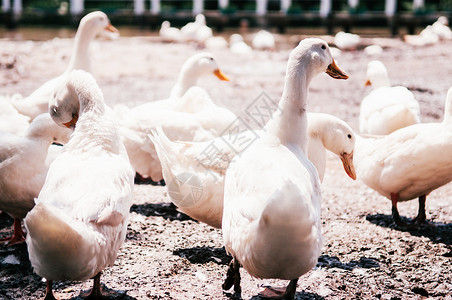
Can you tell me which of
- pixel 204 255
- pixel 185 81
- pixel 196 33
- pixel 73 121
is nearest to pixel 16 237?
pixel 73 121

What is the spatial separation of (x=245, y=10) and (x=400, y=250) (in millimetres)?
29186

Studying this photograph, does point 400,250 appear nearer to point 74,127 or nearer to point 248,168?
point 248,168

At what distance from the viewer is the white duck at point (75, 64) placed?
6.07m

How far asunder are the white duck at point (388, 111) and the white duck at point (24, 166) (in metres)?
3.79

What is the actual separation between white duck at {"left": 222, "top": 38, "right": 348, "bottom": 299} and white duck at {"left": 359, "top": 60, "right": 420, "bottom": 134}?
104 inches

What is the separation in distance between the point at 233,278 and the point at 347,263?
3.32ft

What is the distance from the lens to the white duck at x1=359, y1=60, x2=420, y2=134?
6133 mm

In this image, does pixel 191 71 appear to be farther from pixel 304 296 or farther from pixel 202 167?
pixel 304 296

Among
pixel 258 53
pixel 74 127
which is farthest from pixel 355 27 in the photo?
pixel 74 127

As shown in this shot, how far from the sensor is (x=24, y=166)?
396 cm

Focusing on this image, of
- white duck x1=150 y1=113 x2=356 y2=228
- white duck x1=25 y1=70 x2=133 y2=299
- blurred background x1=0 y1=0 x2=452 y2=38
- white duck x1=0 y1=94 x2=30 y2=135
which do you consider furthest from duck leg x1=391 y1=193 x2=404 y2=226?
blurred background x1=0 y1=0 x2=452 y2=38

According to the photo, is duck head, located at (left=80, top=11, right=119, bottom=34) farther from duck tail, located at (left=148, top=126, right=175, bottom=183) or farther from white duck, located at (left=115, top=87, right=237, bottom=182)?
duck tail, located at (left=148, top=126, right=175, bottom=183)

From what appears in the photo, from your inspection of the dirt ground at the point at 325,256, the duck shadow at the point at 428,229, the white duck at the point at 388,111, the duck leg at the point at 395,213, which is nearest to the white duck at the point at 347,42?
the dirt ground at the point at 325,256

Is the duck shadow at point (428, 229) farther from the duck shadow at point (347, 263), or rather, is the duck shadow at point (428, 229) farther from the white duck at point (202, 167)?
the white duck at point (202, 167)
